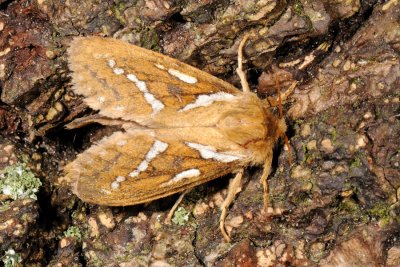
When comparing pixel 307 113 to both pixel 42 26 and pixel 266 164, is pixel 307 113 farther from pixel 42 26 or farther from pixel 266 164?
pixel 42 26

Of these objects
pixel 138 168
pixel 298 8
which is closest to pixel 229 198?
pixel 138 168

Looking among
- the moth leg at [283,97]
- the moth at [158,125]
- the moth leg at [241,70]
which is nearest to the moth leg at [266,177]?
the moth at [158,125]

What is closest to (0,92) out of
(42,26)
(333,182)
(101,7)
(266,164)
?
(42,26)

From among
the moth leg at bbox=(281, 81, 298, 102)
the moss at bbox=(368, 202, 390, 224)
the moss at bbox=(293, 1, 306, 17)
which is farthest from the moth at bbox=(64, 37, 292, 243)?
the moss at bbox=(368, 202, 390, 224)

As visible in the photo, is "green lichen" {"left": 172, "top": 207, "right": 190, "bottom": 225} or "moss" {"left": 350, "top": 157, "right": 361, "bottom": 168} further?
"green lichen" {"left": 172, "top": 207, "right": 190, "bottom": 225}

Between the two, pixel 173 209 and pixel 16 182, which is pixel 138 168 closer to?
pixel 173 209

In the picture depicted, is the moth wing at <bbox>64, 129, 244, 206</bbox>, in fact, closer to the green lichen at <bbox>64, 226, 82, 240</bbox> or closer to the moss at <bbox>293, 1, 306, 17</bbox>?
the green lichen at <bbox>64, 226, 82, 240</bbox>

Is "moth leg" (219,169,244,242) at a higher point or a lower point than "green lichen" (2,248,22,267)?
lower
